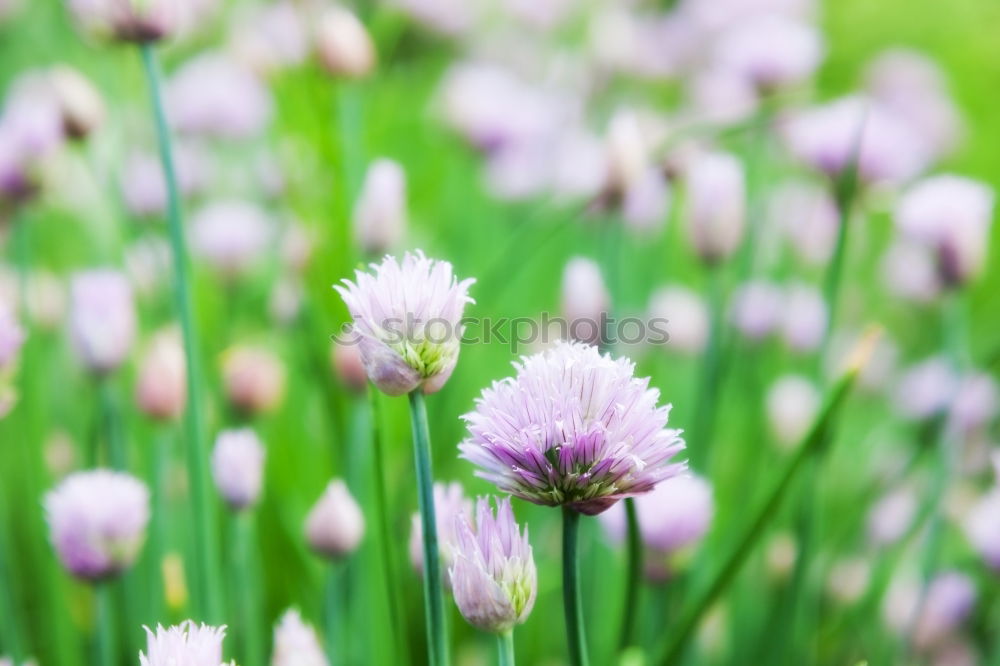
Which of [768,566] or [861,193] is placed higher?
[861,193]

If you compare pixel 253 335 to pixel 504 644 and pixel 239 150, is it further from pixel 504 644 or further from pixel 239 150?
pixel 504 644

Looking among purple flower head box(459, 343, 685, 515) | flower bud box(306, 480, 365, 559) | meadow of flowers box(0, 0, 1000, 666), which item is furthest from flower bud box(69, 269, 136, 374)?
purple flower head box(459, 343, 685, 515)

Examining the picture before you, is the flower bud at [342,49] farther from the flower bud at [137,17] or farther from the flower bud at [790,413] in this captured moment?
the flower bud at [790,413]

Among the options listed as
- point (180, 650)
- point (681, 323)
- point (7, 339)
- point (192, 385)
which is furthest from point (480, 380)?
point (180, 650)

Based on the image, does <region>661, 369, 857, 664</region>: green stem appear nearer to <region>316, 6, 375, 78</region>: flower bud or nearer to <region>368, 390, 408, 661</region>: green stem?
<region>368, 390, 408, 661</region>: green stem

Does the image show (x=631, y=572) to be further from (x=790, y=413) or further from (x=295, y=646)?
(x=790, y=413)

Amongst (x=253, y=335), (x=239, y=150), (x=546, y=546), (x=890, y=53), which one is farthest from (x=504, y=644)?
(x=890, y=53)
